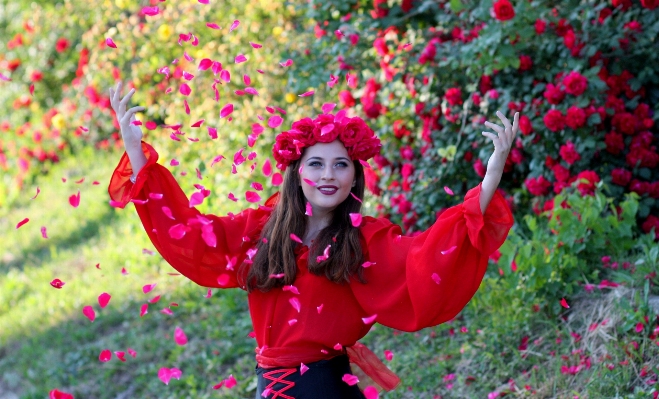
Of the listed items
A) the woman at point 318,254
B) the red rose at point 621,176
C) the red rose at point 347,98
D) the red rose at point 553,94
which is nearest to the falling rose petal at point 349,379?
the woman at point 318,254

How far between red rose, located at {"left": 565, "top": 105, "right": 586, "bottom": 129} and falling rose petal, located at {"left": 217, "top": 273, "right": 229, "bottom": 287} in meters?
1.88

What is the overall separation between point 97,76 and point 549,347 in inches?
201

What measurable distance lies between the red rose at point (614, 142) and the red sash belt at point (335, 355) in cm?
180

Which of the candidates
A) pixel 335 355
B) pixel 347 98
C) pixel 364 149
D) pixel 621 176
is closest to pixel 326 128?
pixel 364 149

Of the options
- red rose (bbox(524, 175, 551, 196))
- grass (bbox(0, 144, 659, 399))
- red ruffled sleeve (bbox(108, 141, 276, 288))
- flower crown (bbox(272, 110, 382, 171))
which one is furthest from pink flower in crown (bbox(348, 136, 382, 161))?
red rose (bbox(524, 175, 551, 196))

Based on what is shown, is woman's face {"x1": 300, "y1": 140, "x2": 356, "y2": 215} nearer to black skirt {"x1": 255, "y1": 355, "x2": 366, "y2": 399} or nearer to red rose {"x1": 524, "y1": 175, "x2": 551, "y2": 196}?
black skirt {"x1": 255, "y1": 355, "x2": 366, "y2": 399}

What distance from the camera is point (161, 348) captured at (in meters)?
4.72

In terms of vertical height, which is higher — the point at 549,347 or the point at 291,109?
the point at 291,109

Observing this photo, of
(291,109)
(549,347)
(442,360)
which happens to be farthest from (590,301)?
(291,109)

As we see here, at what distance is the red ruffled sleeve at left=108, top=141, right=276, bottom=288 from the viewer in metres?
2.53

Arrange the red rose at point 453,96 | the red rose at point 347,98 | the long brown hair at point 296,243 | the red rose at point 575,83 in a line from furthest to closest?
the red rose at point 347,98 → the red rose at point 453,96 → the red rose at point 575,83 → the long brown hair at point 296,243

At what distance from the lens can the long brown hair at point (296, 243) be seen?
2418 mm

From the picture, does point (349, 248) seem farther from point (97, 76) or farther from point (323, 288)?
point (97, 76)

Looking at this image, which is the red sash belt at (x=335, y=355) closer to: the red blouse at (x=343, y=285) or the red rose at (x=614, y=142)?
the red blouse at (x=343, y=285)
